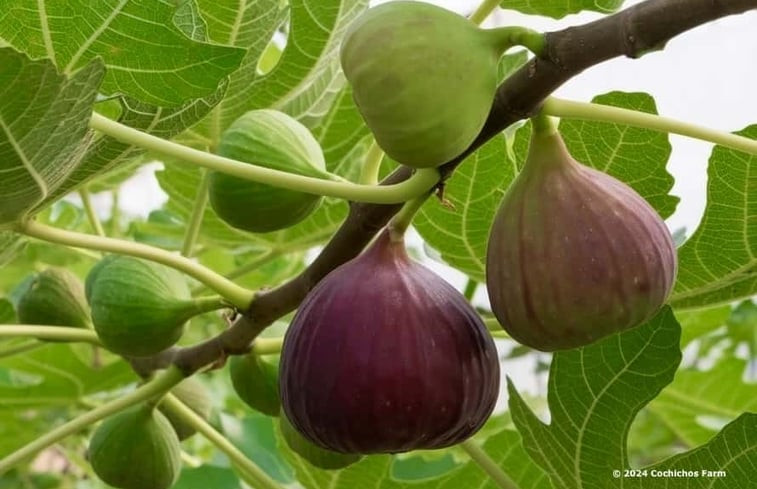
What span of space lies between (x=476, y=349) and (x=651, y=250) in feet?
0.52

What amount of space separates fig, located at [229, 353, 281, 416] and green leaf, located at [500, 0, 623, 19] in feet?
1.61

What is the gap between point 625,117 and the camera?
32.9 inches

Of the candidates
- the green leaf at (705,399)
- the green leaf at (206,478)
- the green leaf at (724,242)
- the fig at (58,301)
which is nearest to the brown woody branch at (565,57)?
the green leaf at (724,242)

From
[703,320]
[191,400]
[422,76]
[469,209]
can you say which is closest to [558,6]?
[469,209]

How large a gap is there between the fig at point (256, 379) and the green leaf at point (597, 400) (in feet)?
0.93

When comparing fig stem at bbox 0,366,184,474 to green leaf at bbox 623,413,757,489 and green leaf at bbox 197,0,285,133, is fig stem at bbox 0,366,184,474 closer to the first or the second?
green leaf at bbox 197,0,285,133

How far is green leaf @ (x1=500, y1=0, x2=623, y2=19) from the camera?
1028 mm

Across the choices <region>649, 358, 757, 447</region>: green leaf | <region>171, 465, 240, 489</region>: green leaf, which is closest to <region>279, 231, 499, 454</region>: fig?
<region>171, 465, 240, 489</region>: green leaf

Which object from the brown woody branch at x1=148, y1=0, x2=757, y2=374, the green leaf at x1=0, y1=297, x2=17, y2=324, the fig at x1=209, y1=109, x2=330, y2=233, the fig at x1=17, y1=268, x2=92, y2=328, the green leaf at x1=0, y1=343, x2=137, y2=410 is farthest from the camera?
the green leaf at x1=0, y1=343, x2=137, y2=410

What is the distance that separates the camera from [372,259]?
89 centimetres

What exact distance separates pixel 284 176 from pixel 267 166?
0.17 metres

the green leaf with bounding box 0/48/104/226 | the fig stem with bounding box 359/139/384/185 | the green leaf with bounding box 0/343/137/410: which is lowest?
the green leaf with bounding box 0/343/137/410

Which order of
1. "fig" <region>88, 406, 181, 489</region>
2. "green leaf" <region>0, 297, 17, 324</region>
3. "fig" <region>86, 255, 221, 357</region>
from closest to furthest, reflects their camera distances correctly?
"fig" <region>86, 255, 221, 357</region> → "fig" <region>88, 406, 181, 489</region> → "green leaf" <region>0, 297, 17, 324</region>

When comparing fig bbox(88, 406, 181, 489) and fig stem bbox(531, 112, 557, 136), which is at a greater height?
fig stem bbox(531, 112, 557, 136)
